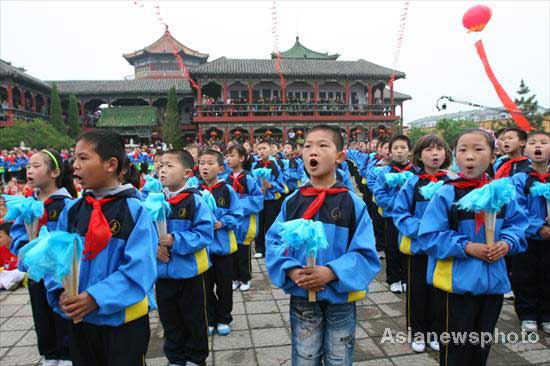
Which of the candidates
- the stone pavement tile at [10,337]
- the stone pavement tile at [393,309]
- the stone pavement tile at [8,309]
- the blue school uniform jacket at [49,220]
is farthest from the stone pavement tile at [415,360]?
the stone pavement tile at [8,309]

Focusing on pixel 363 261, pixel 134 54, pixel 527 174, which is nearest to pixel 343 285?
pixel 363 261

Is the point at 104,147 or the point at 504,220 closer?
the point at 104,147

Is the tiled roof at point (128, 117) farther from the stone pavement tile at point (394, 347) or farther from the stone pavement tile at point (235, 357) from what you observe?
the stone pavement tile at point (394, 347)

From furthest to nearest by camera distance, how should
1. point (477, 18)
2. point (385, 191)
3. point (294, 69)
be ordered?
point (294, 69) < point (477, 18) < point (385, 191)

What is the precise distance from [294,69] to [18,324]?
27335 millimetres

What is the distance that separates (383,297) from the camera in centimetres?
458

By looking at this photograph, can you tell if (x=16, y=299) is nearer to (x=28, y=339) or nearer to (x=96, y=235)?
(x=28, y=339)

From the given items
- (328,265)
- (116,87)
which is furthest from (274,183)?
(116,87)

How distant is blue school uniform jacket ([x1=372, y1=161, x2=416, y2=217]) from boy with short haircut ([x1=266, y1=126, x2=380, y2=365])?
231 cm

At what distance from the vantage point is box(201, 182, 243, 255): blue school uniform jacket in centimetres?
370

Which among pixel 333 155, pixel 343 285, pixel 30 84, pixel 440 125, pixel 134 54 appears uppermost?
pixel 134 54

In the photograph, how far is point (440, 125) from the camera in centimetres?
3566

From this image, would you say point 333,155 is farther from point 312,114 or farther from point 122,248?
point 312,114

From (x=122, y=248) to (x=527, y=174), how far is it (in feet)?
12.0
